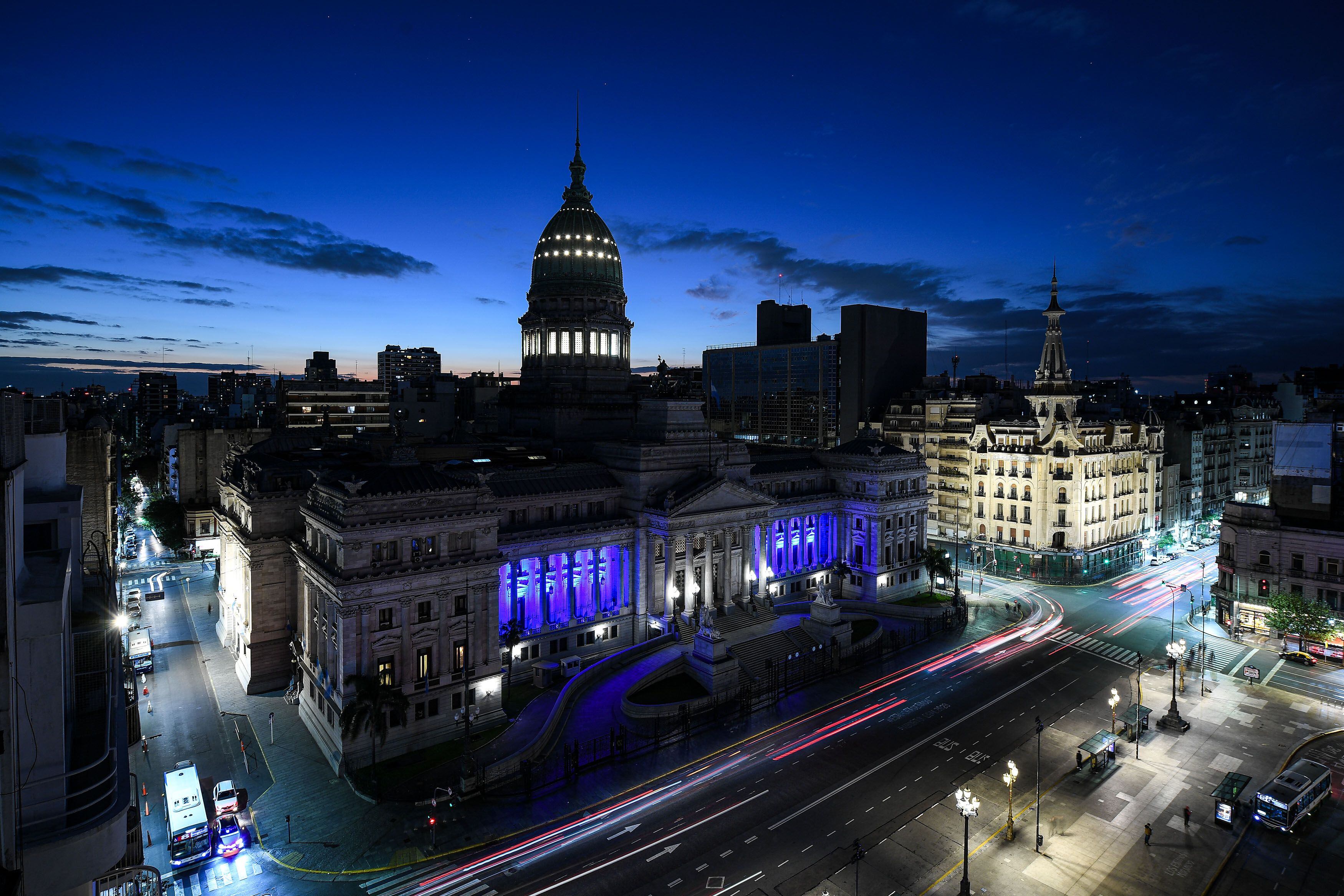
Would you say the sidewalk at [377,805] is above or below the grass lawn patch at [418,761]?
below

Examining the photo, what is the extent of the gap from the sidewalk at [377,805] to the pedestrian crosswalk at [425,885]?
3.12ft

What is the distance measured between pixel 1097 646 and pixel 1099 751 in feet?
84.1

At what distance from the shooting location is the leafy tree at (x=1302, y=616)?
6738 cm

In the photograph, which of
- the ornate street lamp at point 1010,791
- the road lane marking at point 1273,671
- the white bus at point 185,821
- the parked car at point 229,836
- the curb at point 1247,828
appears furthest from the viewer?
the road lane marking at point 1273,671

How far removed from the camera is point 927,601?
283ft

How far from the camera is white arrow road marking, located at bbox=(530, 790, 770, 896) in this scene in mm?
37438

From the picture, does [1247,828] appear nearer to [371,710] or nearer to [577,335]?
[371,710]

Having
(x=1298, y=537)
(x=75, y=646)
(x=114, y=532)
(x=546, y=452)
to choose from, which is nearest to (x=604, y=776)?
(x=75, y=646)

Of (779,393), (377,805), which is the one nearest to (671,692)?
(377,805)

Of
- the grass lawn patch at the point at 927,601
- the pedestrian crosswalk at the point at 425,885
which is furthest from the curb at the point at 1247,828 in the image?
the pedestrian crosswalk at the point at 425,885

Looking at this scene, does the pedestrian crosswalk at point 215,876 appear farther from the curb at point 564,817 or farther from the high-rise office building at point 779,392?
the high-rise office building at point 779,392

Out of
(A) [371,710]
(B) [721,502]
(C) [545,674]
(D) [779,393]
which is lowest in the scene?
(C) [545,674]

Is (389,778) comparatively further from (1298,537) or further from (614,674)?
(1298,537)

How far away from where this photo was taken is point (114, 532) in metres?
69.9
